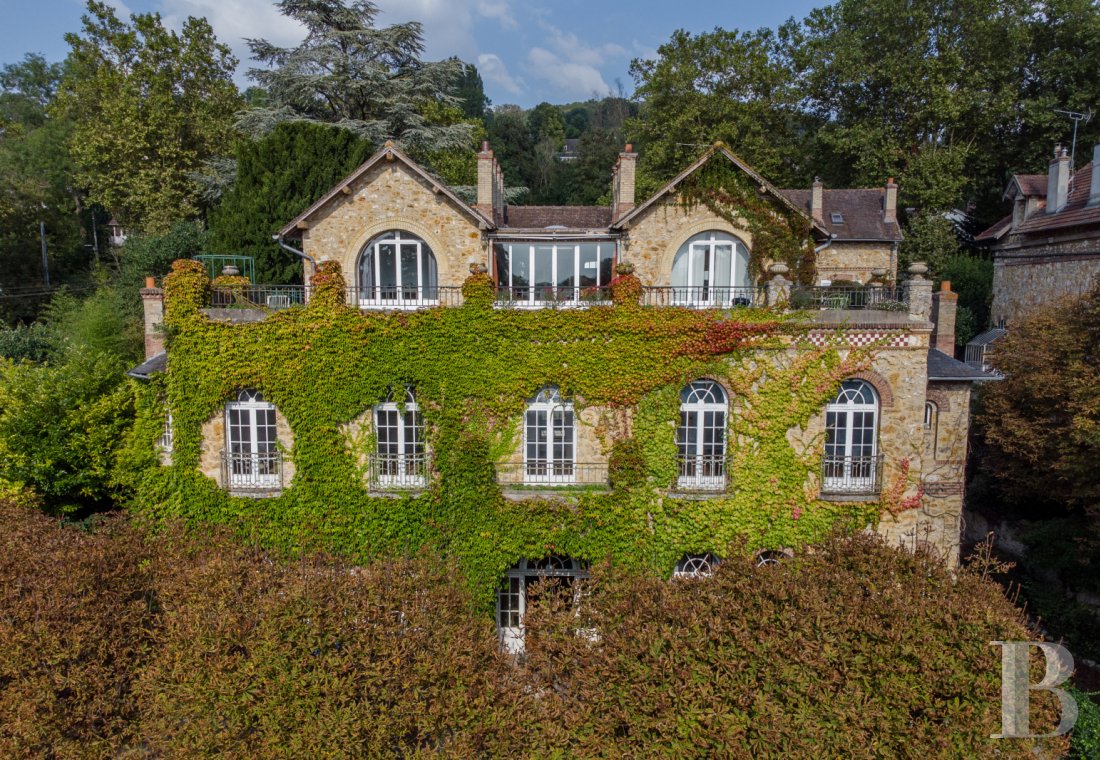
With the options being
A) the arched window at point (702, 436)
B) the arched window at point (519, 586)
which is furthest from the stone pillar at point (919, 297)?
the arched window at point (519, 586)

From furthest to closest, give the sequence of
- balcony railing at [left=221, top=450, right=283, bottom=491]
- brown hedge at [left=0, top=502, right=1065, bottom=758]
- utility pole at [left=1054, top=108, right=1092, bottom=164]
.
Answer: utility pole at [left=1054, top=108, right=1092, bottom=164]
balcony railing at [left=221, top=450, right=283, bottom=491]
brown hedge at [left=0, top=502, right=1065, bottom=758]

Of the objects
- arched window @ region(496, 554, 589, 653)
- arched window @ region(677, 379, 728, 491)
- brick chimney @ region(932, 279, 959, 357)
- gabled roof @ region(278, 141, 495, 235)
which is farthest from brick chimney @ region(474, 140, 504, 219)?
brick chimney @ region(932, 279, 959, 357)

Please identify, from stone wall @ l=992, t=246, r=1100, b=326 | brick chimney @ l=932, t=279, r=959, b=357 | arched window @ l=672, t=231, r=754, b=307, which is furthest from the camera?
stone wall @ l=992, t=246, r=1100, b=326

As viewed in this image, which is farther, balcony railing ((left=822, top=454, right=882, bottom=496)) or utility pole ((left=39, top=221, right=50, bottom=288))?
utility pole ((left=39, top=221, right=50, bottom=288))

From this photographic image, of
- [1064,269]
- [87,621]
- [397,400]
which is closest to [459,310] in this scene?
[397,400]

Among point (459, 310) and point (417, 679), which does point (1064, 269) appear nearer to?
point (459, 310)

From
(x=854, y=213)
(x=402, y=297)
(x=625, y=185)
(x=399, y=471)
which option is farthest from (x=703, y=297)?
(x=854, y=213)

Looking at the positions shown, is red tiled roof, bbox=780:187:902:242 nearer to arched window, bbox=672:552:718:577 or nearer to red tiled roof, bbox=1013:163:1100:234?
red tiled roof, bbox=1013:163:1100:234

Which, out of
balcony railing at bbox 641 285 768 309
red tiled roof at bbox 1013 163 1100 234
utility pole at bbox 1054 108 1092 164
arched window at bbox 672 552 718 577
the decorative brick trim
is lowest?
arched window at bbox 672 552 718 577
